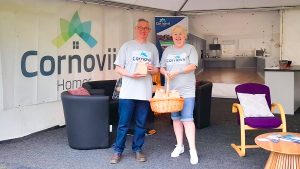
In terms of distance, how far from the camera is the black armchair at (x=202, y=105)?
5805 millimetres

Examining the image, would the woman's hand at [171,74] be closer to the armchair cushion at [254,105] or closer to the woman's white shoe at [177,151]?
the woman's white shoe at [177,151]

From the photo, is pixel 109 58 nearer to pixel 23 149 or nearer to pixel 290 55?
pixel 23 149

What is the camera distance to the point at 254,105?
466 centimetres

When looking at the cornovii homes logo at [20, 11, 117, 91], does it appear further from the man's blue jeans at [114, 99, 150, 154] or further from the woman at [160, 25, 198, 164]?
the woman at [160, 25, 198, 164]

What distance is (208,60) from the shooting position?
10.4 metres

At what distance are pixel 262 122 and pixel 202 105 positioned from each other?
1654 millimetres

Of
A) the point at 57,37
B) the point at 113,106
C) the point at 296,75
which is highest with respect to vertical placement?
the point at 57,37

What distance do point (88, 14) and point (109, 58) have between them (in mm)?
1128

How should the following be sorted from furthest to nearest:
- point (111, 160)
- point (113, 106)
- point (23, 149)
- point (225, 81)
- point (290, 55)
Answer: point (225, 81), point (290, 55), point (113, 106), point (23, 149), point (111, 160)

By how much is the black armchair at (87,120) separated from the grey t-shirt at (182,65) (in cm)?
106

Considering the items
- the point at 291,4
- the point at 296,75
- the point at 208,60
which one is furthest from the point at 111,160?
the point at 208,60

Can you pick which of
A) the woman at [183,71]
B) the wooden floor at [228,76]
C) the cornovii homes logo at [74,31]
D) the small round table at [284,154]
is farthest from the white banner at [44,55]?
the wooden floor at [228,76]

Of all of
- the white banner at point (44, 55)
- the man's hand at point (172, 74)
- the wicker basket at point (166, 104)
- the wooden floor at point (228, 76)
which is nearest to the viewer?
the wicker basket at point (166, 104)

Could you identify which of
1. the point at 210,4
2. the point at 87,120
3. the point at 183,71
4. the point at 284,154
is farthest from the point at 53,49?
the point at 210,4
